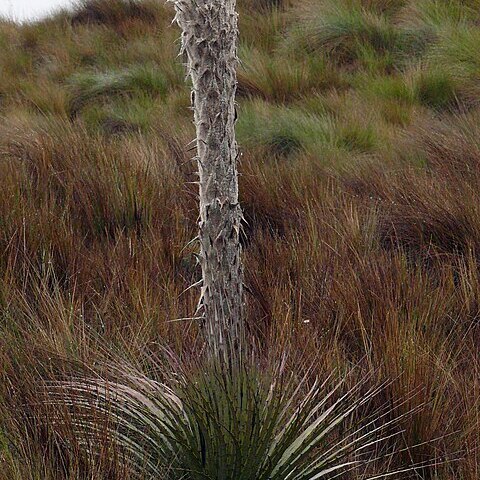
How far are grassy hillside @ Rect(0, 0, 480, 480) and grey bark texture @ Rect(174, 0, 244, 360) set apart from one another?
210 mm

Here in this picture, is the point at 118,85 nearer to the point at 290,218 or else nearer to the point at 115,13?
the point at 115,13

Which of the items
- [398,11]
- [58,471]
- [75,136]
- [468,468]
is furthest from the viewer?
[398,11]

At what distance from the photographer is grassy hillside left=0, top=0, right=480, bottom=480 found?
2.04m

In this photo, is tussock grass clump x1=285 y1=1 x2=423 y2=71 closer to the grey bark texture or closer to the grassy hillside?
the grassy hillside

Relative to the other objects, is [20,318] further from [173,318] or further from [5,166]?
[5,166]

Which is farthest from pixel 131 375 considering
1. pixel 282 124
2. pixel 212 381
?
pixel 282 124

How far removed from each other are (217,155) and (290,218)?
167cm

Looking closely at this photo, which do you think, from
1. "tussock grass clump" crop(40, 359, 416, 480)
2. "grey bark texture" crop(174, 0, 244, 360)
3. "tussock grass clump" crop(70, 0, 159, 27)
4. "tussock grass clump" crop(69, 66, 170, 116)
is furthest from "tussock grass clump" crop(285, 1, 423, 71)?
"tussock grass clump" crop(40, 359, 416, 480)

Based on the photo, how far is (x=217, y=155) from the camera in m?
1.96

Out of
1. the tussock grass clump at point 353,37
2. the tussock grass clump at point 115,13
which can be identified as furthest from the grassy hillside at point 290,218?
the tussock grass clump at point 115,13

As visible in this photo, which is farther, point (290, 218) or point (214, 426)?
point (290, 218)

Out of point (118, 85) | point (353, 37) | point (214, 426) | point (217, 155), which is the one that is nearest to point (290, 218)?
point (217, 155)

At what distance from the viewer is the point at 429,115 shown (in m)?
5.42

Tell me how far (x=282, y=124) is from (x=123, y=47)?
3.22 meters
